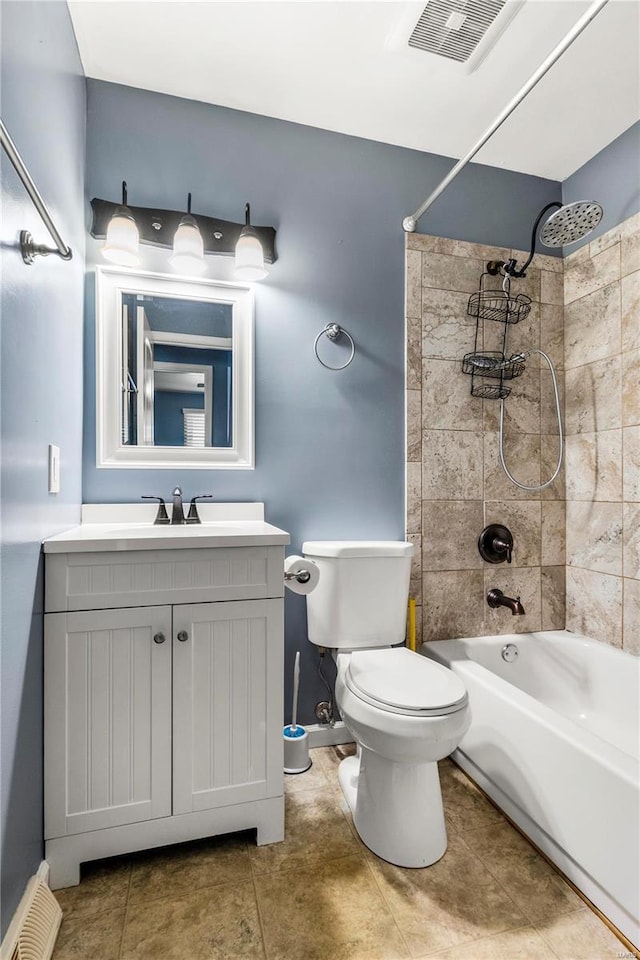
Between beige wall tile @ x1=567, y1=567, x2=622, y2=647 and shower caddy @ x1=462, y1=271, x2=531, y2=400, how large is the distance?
896mm

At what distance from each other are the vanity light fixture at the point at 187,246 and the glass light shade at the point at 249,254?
14 centimetres

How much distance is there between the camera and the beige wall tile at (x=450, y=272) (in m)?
2.12

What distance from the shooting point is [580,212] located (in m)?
1.68

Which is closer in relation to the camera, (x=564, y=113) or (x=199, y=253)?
(x=199, y=253)

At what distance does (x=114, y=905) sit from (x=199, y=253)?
1.94 m

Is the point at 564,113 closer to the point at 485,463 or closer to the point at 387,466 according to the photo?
the point at 485,463

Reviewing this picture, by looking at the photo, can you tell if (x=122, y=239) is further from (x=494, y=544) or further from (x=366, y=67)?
(x=494, y=544)

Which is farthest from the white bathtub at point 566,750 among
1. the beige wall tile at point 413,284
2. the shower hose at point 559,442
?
the beige wall tile at point 413,284

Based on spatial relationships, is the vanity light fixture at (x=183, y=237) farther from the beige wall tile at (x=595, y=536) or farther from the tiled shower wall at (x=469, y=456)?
the beige wall tile at (x=595, y=536)

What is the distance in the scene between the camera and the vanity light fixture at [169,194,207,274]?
1.75 m

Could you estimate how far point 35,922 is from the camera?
1.06 m

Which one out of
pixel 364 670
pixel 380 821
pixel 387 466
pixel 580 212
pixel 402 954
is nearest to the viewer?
pixel 402 954

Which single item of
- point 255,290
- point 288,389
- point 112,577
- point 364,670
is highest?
point 255,290

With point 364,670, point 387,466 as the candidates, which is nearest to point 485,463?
point 387,466
